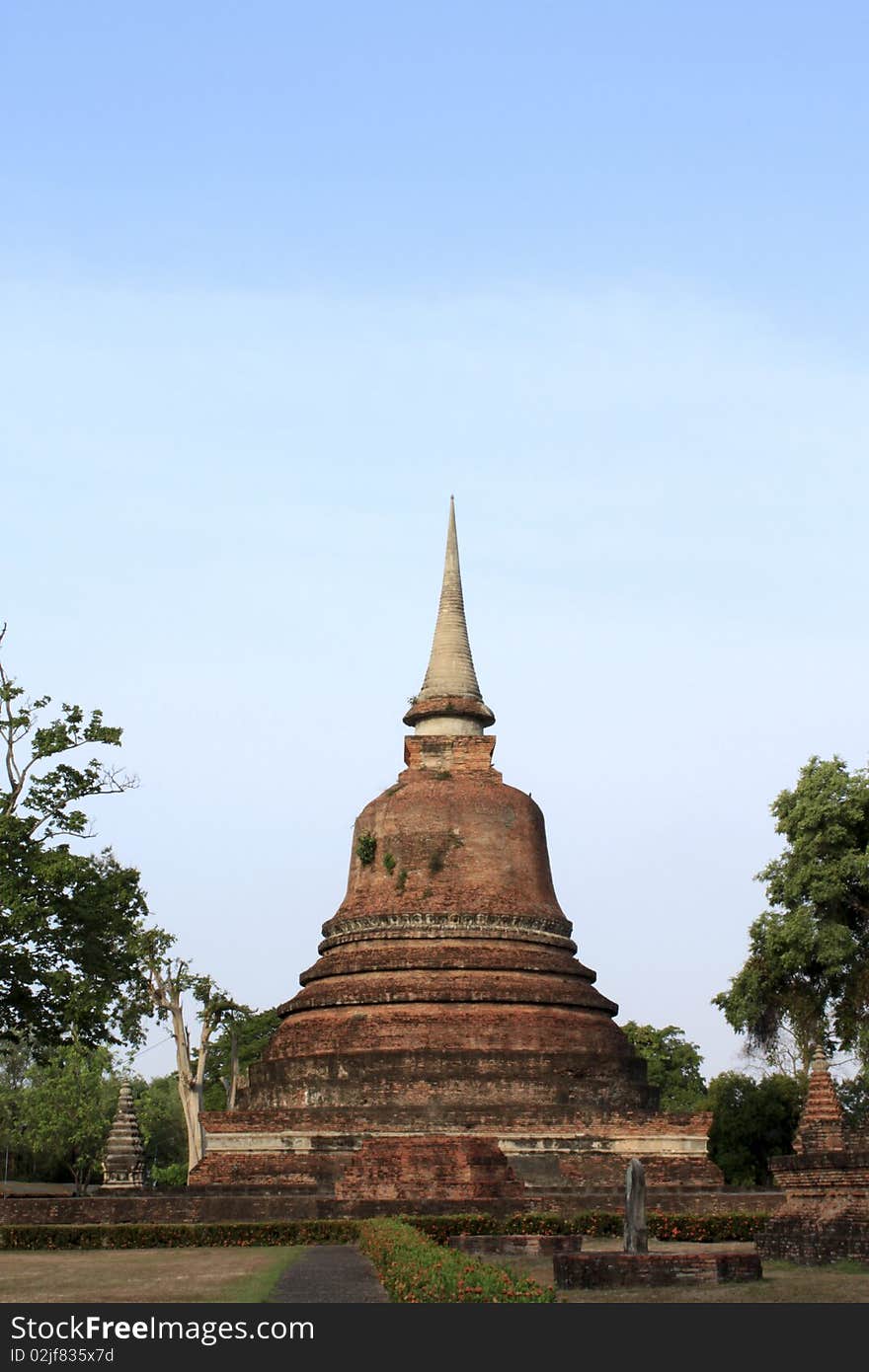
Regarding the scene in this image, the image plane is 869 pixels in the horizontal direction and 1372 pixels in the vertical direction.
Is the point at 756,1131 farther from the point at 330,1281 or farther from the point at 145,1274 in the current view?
the point at 330,1281

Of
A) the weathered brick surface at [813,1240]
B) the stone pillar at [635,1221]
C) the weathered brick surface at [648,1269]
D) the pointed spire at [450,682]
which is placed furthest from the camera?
the pointed spire at [450,682]

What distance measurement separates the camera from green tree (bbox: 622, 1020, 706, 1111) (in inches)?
2368

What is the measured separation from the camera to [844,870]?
34.3 metres

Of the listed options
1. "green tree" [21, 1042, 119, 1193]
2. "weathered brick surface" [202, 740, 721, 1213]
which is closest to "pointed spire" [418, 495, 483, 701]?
"weathered brick surface" [202, 740, 721, 1213]

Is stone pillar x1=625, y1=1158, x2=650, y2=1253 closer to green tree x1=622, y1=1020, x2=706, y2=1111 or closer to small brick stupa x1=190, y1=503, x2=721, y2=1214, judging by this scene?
small brick stupa x1=190, y1=503, x2=721, y2=1214

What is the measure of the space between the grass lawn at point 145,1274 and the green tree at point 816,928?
56.7ft

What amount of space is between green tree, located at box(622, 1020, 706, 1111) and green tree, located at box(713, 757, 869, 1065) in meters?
A: 24.3

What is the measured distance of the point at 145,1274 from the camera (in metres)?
16.5

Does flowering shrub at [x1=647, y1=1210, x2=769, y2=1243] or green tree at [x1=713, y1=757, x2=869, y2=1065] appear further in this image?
green tree at [x1=713, y1=757, x2=869, y2=1065]

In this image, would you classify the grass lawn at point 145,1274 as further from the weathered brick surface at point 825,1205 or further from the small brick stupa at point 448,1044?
the weathered brick surface at point 825,1205

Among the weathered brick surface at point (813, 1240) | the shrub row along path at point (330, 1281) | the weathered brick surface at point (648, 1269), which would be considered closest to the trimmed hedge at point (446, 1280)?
the shrub row along path at point (330, 1281)

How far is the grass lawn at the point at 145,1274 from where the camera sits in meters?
13.5

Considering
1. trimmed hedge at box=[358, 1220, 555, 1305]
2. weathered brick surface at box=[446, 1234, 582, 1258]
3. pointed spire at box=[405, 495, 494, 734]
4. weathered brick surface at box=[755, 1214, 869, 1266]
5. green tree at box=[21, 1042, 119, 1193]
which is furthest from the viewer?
green tree at box=[21, 1042, 119, 1193]
